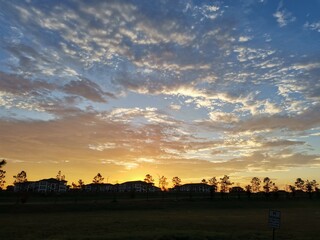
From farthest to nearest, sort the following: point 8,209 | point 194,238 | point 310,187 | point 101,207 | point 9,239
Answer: point 310,187 → point 101,207 → point 8,209 → point 9,239 → point 194,238

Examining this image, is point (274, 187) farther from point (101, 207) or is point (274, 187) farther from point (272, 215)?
point (272, 215)

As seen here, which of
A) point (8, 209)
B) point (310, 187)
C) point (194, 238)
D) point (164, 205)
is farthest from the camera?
point (310, 187)

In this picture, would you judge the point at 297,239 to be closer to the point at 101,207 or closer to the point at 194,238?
the point at 194,238

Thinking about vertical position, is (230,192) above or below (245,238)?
above

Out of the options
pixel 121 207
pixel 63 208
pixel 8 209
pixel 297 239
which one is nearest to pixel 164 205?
pixel 121 207

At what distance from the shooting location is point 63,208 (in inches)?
3770

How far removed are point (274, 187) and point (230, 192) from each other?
24497 millimetres

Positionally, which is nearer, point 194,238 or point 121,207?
point 194,238

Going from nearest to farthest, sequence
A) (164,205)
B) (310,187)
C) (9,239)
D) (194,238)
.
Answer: (194,238)
(9,239)
(164,205)
(310,187)

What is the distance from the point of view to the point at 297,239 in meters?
36.8

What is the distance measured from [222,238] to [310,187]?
17834 cm

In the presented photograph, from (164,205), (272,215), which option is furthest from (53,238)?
(164,205)

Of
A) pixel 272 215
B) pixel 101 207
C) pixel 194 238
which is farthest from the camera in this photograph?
pixel 101 207

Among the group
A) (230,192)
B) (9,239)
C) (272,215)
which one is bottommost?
(9,239)
